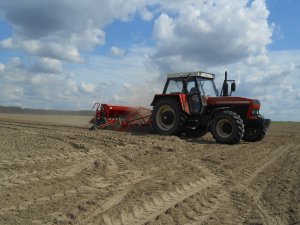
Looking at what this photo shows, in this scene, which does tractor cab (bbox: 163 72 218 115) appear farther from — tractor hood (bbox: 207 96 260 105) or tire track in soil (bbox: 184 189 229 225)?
tire track in soil (bbox: 184 189 229 225)

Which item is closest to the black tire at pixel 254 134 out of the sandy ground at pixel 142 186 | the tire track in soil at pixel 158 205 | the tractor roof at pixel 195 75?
the tractor roof at pixel 195 75

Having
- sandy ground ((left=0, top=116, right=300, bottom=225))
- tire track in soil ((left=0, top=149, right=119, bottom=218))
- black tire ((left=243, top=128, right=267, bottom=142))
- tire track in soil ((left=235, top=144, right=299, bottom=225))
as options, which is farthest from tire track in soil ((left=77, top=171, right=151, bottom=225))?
black tire ((left=243, top=128, right=267, bottom=142))

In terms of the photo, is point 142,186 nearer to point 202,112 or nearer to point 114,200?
point 114,200

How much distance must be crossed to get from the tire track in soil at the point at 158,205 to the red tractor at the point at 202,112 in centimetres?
640

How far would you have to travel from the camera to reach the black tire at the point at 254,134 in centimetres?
1442

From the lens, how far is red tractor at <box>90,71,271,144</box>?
13.3 metres

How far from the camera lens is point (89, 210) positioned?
5191 millimetres

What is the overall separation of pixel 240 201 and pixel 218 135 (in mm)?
7616

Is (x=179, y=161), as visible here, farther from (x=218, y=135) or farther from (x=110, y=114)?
(x=110, y=114)

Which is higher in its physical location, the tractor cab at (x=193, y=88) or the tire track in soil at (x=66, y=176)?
the tractor cab at (x=193, y=88)

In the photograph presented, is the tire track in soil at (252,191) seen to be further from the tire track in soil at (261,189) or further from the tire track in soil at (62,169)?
the tire track in soil at (62,169)

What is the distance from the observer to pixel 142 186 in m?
6.50

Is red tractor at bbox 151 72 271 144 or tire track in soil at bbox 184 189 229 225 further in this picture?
red tractor at bbox 151 72 271 144

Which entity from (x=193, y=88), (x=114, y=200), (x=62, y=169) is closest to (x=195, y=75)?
(x=193, y=88)
